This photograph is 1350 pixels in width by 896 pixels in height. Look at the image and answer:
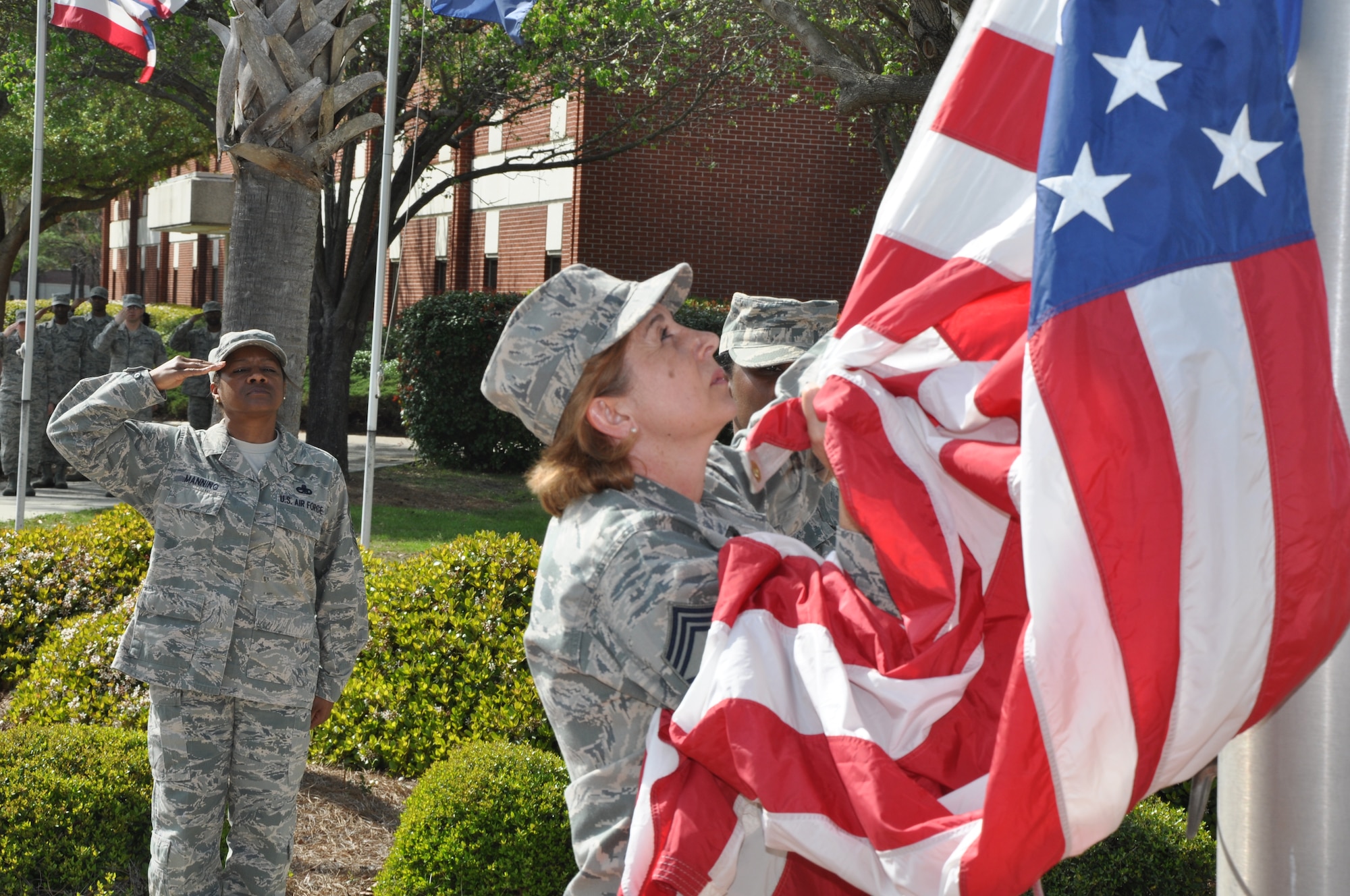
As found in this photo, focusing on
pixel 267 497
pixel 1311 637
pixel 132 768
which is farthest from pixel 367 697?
pixel 1311 637

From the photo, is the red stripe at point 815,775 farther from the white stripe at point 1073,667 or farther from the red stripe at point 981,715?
the white stripe at point 1073,667

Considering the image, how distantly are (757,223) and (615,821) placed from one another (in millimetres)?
19309

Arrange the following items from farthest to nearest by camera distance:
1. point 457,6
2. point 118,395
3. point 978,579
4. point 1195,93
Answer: point 457,6, point 118,395, point 978,579, point 1195,93

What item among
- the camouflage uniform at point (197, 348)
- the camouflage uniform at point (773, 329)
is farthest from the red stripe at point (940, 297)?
the camouflage uniform at point (197, 348)

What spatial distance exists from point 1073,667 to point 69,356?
1559 centimetres

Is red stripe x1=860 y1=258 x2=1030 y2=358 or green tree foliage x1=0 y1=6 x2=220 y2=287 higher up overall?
green tree foliage x1=0 y1=6 x2=220 y2=287

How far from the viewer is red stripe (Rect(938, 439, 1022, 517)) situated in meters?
2.07

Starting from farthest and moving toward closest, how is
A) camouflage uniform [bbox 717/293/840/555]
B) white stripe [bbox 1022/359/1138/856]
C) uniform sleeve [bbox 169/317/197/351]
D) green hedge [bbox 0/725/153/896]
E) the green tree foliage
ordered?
1. the green tree foliage
2. uniform sleeve [bbox 169/317/197/351]
3. camouflage uniform [bbox 717/293/840/555]
4. green hedge [bbox 0/725/153/896]
5. white stripe [bbox 1022/359/1138/856]

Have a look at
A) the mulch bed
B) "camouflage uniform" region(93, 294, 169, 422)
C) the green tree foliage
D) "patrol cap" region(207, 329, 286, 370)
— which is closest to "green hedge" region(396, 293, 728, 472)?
"camouflage uniform" region(93, 294, 169, 422)

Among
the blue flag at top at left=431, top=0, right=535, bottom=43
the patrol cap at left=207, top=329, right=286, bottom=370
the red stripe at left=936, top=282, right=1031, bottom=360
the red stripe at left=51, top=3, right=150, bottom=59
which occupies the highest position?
the blue flag at top at left=431, top=0, right=535, bottom=43

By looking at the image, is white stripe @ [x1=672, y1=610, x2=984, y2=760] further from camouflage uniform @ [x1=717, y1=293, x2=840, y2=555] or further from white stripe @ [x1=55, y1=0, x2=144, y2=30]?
white stripe @ [x1=55, y1=0, x2=144, y2=30]

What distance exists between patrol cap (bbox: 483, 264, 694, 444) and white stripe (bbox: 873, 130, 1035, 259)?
476mm

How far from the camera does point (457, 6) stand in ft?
31.3

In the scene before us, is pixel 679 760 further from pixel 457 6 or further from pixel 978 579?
pixel 457 6
